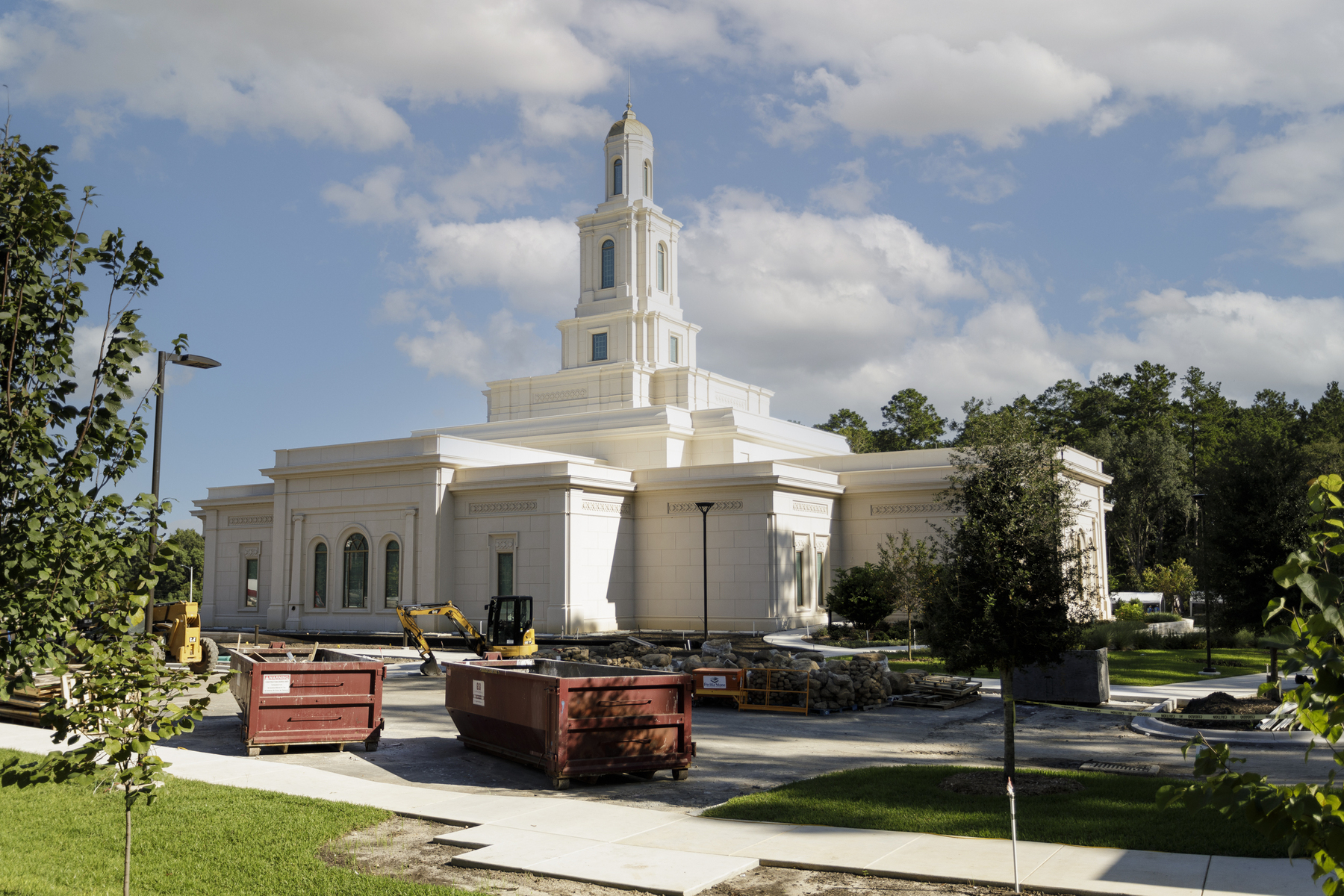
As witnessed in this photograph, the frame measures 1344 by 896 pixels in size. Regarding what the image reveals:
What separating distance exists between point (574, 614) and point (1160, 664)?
17.9m

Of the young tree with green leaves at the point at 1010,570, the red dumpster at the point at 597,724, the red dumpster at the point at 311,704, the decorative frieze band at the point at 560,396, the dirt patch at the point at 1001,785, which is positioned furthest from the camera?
the decorative frieze band at the point at 560,396

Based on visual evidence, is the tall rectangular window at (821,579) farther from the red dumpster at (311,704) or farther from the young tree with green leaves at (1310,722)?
the young tree with green leaves at (1310,722)

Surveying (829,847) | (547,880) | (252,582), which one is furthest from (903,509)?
(547,880)

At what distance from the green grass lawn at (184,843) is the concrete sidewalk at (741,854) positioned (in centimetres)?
91

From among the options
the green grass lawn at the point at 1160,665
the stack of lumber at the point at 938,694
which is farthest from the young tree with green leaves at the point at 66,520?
the green grass lawn at the point at 1160,665

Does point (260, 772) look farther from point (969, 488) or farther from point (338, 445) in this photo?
point (338, 445)

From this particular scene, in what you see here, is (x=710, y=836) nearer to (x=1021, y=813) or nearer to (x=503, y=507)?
(x=1021, y=813)

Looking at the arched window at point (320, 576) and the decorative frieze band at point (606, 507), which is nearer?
the decorative frieze band at point (606, 507)

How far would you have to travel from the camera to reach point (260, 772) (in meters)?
12.8

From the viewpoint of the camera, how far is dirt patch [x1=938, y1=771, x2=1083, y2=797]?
11.2m

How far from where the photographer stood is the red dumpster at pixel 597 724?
12.2 meters

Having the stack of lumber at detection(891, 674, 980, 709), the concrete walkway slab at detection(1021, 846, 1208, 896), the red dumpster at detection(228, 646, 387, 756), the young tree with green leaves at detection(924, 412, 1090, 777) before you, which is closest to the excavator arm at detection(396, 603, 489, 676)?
the red dumpster at detection(228, 646, 387, 756)

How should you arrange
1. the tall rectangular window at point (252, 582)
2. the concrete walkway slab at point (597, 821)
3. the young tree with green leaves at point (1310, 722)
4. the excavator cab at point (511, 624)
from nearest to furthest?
the young tree with green leaves at point (1310, 722)
the concrete walkway slab at point (597, 821)
the excavator cab at point (511, 624)
the tall rectangular window at point (252, 582)

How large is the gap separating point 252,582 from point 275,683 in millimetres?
31835
